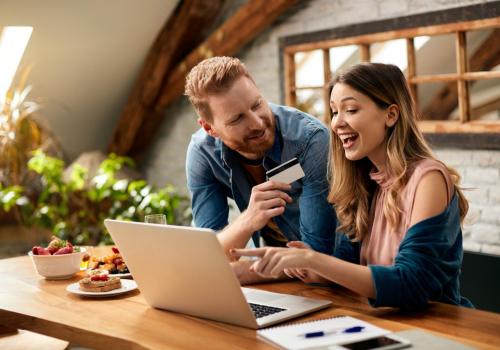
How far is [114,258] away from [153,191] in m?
3.80

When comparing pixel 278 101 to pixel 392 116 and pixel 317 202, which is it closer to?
pixel 317 202

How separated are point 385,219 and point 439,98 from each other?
181 inches

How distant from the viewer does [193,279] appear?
6.10 feet

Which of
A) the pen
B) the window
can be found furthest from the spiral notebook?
the window

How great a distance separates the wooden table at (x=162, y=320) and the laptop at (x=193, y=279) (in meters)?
0.03

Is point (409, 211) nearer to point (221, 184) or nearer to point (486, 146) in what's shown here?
point (221, 184)

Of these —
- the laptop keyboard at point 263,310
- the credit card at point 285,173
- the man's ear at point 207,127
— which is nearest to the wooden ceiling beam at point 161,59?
the man's ear at point 207,127

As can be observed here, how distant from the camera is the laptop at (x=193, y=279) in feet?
5.75

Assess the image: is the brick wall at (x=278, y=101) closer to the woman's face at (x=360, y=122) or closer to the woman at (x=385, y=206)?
the woman at (x=385, y=206)

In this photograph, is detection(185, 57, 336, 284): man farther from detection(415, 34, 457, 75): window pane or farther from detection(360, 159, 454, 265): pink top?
detection(415, 34, 457, 75): window pane

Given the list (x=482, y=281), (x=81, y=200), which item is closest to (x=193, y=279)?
(x=482, y=281)

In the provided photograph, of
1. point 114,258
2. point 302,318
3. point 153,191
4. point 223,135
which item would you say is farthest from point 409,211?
point 153,191

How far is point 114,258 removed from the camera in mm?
2539

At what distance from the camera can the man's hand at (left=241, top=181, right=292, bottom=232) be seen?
2250 mm
